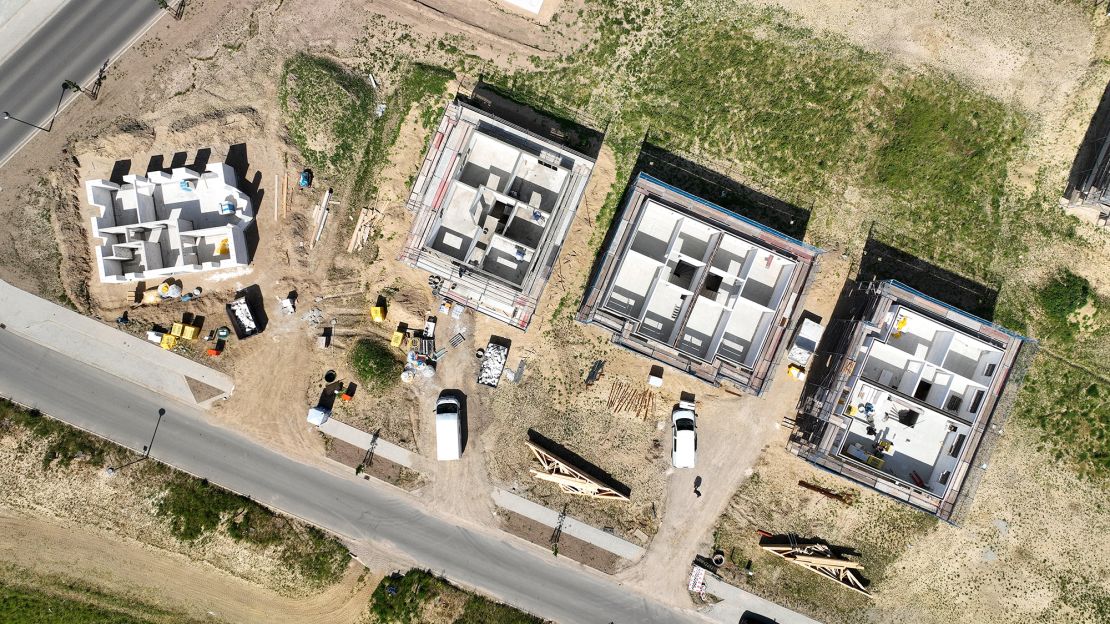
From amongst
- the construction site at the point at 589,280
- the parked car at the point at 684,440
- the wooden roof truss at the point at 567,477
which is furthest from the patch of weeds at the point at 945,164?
the wooden roof truss at the point at 567,477

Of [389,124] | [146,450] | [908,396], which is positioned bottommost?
[146,450]

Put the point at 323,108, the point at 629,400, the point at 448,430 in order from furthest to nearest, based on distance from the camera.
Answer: the point at 629,400, the point at 323,108, the point at 448,430

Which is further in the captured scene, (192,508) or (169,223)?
(192,508)

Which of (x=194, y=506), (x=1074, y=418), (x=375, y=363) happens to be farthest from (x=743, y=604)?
(x=194, y=506)

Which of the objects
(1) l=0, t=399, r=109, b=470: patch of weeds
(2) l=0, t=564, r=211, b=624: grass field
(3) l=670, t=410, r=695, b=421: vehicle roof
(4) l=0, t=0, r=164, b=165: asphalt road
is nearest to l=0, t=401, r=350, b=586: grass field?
(1) l=0, t=399, r=109, b=470: patch of weeds

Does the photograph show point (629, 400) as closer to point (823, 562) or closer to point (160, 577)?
point (823, 562)

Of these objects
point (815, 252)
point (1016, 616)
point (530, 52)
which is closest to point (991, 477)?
point (1016, 616)

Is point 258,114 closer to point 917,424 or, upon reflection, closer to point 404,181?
point 404,181

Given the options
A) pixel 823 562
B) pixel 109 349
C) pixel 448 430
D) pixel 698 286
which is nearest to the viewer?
pixel 698 286
